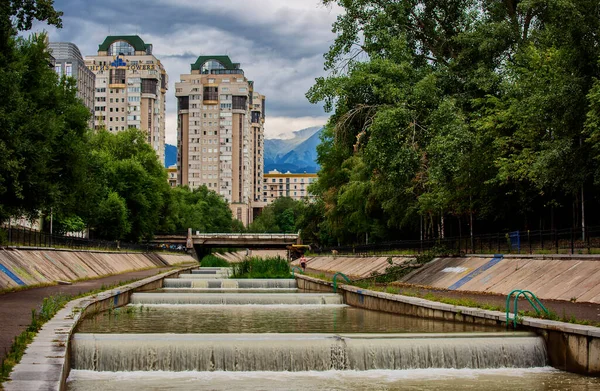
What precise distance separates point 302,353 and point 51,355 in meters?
5.22

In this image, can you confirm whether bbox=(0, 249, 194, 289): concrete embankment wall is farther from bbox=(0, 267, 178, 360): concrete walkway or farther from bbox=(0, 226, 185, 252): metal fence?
bbox=(0, 267, 178, 360): concrete walkway

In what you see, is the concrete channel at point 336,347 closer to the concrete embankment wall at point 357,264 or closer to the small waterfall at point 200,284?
the small waterfall at point 200,284

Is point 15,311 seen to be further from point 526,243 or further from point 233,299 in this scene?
point 526,243

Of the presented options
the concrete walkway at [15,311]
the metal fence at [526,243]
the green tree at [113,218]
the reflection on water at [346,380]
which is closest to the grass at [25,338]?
the concrete walkway at [15,311]

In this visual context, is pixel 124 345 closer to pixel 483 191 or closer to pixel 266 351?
pixel 266 351

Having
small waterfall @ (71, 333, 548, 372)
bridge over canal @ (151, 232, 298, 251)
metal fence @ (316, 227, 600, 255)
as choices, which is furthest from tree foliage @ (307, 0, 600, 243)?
bridge over canal @ (151, 232, 298, 251)

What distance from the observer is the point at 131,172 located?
84.4m

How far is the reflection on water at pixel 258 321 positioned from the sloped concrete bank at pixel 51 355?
573 millimetres

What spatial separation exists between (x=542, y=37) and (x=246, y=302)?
62.6ft

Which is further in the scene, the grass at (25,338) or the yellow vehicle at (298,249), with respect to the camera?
the yellow vehicle at (298,249)

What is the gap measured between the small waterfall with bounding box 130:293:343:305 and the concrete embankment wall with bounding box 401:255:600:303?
4725mm

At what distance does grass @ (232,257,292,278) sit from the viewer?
48.2 metres

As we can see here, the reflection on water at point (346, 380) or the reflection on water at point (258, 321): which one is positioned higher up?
the reflection on water at point (258, 321)

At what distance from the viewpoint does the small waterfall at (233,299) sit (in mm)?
30000
